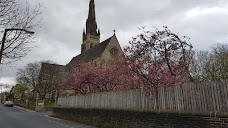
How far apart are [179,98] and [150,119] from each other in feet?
7.44

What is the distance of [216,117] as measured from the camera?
982cm

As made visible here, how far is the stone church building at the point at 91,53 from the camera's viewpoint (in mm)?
64062

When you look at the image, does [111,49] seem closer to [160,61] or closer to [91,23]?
[91,23]

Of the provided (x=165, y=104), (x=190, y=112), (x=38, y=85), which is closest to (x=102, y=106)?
(x=165, y=104)

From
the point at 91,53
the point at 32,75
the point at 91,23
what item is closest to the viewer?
the point at 32,75

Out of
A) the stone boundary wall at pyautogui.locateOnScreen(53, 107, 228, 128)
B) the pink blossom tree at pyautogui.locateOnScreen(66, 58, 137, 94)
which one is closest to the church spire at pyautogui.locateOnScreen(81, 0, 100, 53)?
the pink blossom tree at pyautogui.locateOnScreen(66, 58, 137, 94)

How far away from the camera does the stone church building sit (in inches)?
2522

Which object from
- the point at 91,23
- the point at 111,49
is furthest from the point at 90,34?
the point at 111,49

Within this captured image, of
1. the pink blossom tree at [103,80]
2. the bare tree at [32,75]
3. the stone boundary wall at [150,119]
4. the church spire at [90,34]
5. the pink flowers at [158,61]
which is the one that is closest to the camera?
the stone boundary wall at [150,119]

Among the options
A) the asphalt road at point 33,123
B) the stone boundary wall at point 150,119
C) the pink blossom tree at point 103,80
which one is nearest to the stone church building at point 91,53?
the pink blossom tree at point 103,80

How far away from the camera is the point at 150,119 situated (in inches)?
535

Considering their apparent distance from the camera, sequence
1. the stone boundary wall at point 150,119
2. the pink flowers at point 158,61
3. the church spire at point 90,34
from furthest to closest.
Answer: the church spire at point 90,34 < the pink flowers at point 158,61 < the stone boundary wall at point 150,119

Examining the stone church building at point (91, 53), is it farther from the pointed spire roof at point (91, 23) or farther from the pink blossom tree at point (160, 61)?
the pink blossom tree at point (160, 61)

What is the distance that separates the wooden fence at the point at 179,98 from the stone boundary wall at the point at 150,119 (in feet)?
1.10
